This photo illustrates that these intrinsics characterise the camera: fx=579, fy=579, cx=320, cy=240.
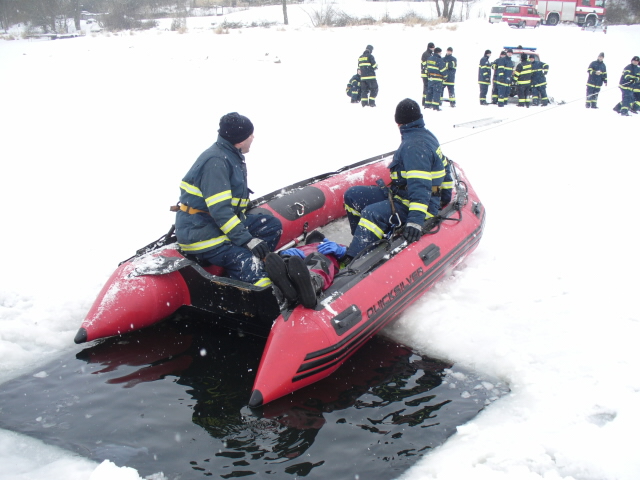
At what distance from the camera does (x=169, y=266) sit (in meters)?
4.17

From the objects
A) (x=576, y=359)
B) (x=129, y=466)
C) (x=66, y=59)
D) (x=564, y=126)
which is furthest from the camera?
(x=66, y=59)

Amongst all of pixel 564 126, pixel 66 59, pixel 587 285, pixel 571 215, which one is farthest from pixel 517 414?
pixel 66 59

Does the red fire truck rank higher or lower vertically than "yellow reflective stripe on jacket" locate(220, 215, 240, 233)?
higher

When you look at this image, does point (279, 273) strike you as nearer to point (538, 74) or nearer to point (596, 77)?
point (538, 74)

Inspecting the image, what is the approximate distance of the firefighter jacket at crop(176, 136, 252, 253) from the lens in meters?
3.99

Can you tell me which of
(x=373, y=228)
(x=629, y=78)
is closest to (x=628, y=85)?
(x=629, y=78)

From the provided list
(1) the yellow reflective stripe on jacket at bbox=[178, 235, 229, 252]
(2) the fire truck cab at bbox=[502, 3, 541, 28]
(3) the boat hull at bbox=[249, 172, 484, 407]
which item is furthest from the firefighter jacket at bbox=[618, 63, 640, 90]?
(2) the fire truck cab at bbox=[502, 3, 541, 28]

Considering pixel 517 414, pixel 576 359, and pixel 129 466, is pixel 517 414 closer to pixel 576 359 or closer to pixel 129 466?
pixel 576 359

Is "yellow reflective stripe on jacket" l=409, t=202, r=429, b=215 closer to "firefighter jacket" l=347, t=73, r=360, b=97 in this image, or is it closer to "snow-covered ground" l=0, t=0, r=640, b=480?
"snow-covered ground" l=0, t=0, r=640, b=480

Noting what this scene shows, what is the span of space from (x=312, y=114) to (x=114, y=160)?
15.9 feet

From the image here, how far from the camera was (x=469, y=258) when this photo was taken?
17.8ft

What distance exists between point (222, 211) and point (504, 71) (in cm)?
1142

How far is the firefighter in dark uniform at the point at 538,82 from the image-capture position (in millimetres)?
13453

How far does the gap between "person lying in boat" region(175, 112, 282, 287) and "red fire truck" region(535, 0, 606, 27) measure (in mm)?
25560
